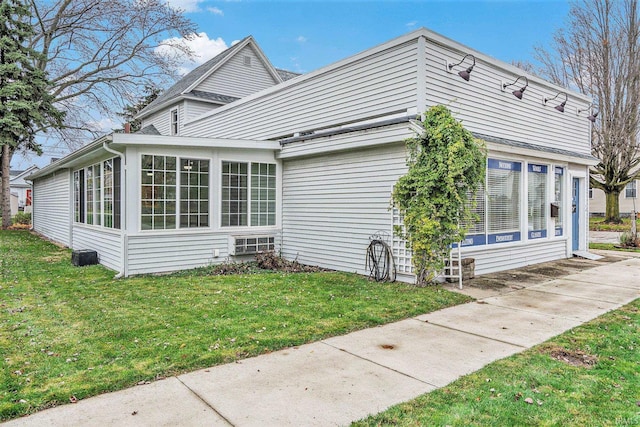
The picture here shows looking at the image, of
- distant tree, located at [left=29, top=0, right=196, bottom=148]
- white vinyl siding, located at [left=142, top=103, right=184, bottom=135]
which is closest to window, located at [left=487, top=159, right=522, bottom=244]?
white vinyl siding, located at [left=142, top=103, right=184, bottom=135]

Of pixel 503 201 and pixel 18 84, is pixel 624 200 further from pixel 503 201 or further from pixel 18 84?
pixel 18 84

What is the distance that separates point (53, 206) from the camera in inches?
674

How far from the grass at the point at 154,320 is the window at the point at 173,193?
1239mm

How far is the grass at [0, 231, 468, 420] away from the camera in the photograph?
370cm

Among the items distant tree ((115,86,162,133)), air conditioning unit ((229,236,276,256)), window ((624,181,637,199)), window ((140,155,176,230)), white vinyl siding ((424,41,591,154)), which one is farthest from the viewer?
window ((624,181,637,199))

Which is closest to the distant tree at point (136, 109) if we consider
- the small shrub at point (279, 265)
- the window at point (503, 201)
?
the small shrub at point (279, 265)

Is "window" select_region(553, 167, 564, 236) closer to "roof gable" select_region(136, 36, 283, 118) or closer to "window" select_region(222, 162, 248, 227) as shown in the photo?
"window" select_region(222, 162, 248, 227)

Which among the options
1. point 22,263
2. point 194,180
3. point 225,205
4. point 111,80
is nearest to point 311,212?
point 225,205

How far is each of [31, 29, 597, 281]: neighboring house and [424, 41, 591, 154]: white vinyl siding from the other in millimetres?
35

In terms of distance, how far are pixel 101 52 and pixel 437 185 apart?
2468cm

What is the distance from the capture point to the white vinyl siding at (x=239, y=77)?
17734 mm

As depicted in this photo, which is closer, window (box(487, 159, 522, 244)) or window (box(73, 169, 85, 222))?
window (box(487, 159, 522, 244))

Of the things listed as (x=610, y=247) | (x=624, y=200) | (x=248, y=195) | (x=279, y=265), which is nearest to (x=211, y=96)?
(x=248, y=195)

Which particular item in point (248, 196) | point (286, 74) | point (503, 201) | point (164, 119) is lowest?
point (503, 201)
